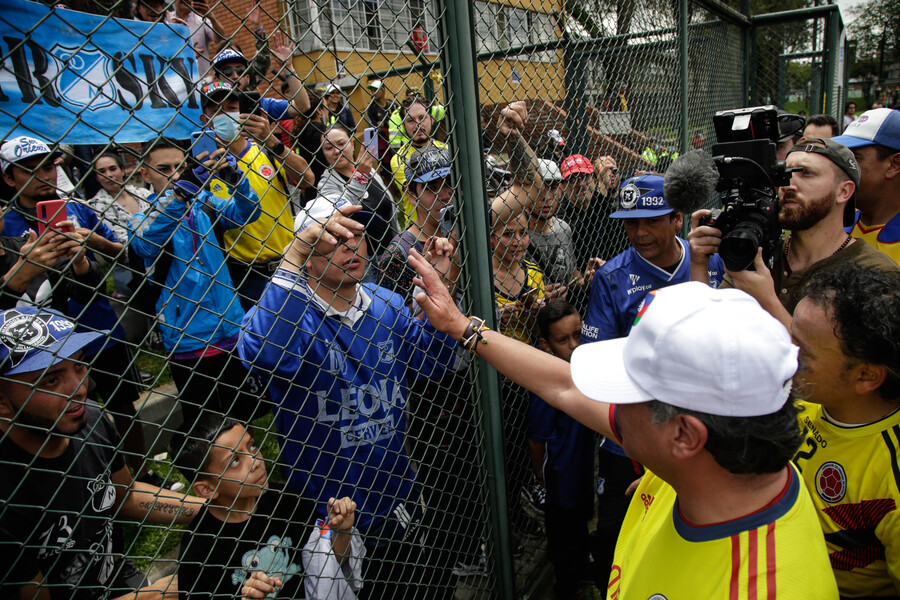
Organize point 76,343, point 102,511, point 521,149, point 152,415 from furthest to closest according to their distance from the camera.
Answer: point 152,415 < point 521,149 < point 102,511 < point 76,343

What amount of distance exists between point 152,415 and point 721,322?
4.63 metres

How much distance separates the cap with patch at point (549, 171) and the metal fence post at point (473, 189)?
0.89 m

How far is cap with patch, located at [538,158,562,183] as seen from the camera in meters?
2.86

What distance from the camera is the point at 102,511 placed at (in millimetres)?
2170

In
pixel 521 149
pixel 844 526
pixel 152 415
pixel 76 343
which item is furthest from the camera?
pixel 152 415

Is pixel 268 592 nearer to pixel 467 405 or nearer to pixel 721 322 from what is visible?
pixel 467 405

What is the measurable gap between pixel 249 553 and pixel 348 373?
70 centimetres

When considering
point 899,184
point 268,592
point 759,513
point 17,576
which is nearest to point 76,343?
point 17,576

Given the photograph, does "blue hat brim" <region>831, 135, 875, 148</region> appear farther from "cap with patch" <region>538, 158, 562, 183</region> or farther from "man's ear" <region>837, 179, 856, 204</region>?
"cap with patch" <region>538, 158, 562, 183</region>

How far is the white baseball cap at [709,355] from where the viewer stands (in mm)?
1117

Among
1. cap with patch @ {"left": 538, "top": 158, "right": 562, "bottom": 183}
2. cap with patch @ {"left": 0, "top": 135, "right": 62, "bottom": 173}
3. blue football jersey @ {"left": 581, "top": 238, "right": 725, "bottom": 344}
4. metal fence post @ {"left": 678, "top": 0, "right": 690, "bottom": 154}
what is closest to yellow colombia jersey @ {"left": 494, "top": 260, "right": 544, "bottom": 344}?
blue football jersey @ {"left": 581, "top": 238, "right": 725, "bottom": 344}

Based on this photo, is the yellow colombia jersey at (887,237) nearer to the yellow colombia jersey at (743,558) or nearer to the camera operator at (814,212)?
the camera operator at (814,212)

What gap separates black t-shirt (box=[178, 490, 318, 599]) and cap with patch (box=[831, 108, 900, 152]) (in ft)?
10.7

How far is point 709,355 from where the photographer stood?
3.68 ft
